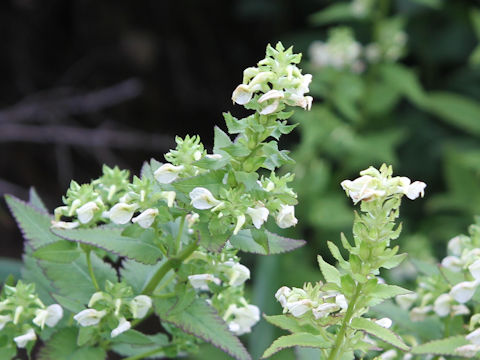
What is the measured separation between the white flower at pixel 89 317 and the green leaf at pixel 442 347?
0.41m

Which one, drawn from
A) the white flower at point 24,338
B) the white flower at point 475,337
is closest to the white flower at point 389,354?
the white flower at point 475,337

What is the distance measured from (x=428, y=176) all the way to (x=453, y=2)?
3.03 feet

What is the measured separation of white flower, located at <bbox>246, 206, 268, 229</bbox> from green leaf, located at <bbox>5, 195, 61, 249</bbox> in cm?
32

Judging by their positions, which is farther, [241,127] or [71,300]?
[71,300]

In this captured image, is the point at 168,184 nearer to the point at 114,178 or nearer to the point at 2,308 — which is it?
the point at 114,178

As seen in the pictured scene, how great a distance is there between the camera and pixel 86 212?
2.78ft

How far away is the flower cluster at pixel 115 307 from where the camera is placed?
0.82 meters

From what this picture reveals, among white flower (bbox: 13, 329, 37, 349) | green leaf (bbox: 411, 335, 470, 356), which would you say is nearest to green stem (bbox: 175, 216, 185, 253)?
white flower (bbox: 13, 329, 37, 349)

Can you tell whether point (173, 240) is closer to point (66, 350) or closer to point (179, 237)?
point (179, 237)

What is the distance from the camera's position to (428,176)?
345 centimetres

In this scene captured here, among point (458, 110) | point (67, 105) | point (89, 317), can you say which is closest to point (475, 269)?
point (89, 317)

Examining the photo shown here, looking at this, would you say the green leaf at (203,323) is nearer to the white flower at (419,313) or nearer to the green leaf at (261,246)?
the green leaf at (261,246)

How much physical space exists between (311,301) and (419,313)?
13.6 inches

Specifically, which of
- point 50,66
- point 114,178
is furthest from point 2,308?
point 50,66
